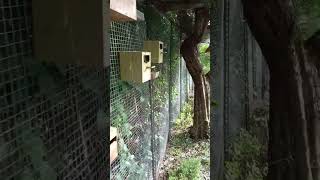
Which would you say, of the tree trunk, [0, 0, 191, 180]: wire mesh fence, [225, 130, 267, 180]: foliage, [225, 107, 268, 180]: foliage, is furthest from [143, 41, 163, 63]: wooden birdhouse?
[0, 0, 191, 180]: wire mesh fence

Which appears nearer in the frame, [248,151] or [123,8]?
[123,8]

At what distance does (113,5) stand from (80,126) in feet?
3.22

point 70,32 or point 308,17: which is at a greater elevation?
point 308,17

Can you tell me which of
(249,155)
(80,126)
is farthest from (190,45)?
(80,126)

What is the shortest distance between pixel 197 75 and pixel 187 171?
295 cm

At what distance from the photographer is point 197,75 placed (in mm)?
9969

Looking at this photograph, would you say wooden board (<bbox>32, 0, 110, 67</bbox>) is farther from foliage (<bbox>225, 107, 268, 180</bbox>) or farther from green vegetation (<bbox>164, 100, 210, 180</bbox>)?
green vegetation (<bbox>164, 100, 210, 180</bbox>)

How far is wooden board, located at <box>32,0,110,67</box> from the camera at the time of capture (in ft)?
3.77

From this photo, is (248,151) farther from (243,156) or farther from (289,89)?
(289,89)

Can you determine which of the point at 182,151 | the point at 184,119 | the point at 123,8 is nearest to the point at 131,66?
the point at 123,8

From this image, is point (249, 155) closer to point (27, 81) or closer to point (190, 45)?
Answer: point (27, 81)

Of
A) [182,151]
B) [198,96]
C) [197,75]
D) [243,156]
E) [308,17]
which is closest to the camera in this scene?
[308,17]

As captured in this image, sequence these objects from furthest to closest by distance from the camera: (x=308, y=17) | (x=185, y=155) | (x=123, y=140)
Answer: (x=185, y=155) → (x=123, y=140) → (x=308, y=17)

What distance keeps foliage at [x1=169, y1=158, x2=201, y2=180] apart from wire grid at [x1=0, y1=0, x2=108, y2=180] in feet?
19.6
